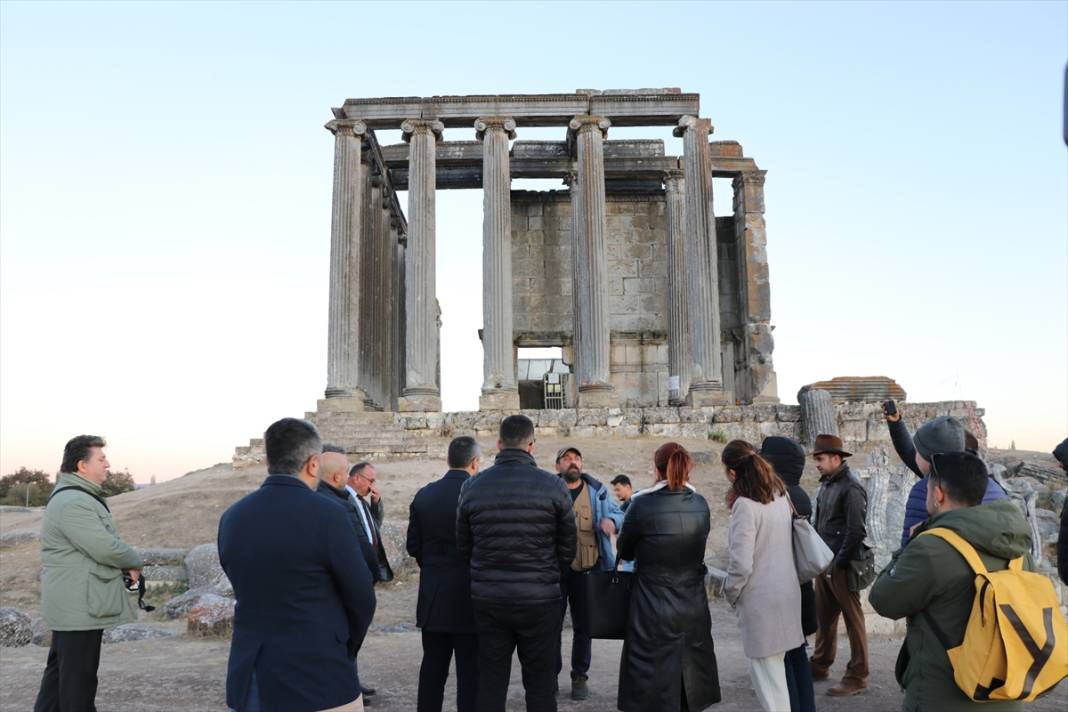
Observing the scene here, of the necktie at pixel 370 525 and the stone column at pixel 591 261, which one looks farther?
the stone column at pixel 591 261

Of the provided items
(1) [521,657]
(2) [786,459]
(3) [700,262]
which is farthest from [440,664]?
(3) [700,262]

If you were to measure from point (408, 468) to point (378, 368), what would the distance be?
846 cm

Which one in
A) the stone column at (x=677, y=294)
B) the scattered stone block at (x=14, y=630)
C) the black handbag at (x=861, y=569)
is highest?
the stone column at (x=677, y=294)

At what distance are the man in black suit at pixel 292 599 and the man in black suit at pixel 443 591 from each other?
1635mm

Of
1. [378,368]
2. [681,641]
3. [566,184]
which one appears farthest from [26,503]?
[681,641]

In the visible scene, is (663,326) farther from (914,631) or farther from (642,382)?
(914,631)

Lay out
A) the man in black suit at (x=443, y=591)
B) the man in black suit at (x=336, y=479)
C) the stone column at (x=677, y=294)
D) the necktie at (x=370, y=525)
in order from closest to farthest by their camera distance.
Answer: the man in black suit at (x=443, y=591), the man in black suit at (x=336, y=479), the necktie at (x=370, y=525), the stone column at (x=677, y=294)

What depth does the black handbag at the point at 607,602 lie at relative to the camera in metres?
5.64

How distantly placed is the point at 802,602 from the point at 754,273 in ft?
78.5

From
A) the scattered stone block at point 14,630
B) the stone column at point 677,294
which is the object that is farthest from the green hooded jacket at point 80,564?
the stone column at point 677,294

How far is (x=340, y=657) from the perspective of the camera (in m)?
3.89

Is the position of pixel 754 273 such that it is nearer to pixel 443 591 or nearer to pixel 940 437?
pixel 940 437

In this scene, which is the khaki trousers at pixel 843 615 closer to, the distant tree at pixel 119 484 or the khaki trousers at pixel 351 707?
the khaki trousers at pixel 351 707

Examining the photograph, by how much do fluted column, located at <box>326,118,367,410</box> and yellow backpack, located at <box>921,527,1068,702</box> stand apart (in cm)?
2045
